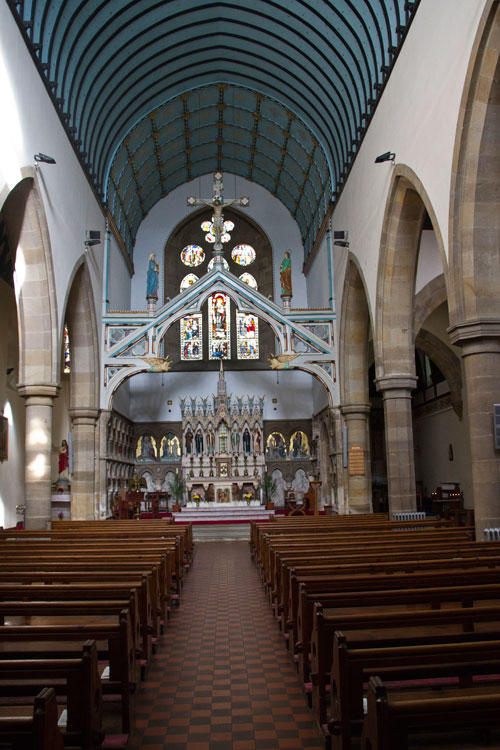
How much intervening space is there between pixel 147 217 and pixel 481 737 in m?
24.3

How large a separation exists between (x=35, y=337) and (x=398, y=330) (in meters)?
7.09

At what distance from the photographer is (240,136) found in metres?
22.5

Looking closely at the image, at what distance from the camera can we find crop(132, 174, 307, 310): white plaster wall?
83.6 ft

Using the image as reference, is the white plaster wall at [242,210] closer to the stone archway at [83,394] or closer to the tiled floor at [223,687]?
the stone archway at [83,394]

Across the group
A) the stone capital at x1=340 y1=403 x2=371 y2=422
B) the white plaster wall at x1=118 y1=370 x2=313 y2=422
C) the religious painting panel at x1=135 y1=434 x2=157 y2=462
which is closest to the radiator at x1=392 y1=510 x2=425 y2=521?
the stone capital at x1=340 y1=403 x2=371 y2=422

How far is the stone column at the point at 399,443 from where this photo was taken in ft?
40.5

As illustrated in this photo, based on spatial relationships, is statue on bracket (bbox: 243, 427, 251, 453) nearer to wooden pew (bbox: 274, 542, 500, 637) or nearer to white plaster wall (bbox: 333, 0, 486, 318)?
white plaster wall (bbox: 333, 0, 486, 318)

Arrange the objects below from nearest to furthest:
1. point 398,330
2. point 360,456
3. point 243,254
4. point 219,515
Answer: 1. point 398,330
2. point 360,456
3. point 219,515
4. point 243,254

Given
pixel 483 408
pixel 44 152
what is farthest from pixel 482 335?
pixel 44 152

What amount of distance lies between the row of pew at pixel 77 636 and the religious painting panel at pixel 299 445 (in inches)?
622

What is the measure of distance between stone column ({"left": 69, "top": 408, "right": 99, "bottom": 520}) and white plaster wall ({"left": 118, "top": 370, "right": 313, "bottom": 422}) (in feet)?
24.7

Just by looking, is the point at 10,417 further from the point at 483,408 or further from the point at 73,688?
the point at 73,688

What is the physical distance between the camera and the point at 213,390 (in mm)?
24828

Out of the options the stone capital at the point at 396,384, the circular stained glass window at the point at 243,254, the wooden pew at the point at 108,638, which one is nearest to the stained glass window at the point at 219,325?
the circular stained glass window at the point at 243,254
